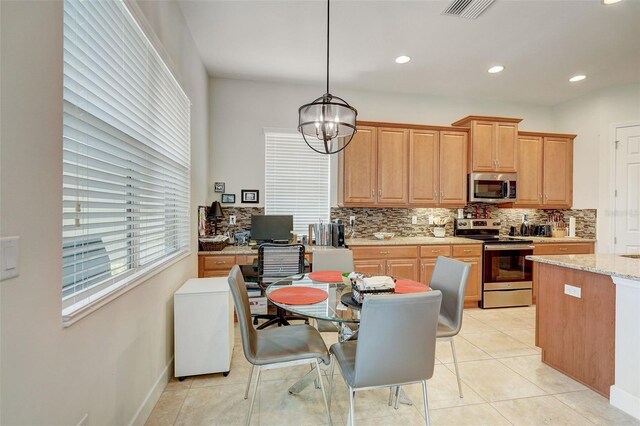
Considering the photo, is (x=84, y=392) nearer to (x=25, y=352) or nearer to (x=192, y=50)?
(x=25, y=352)

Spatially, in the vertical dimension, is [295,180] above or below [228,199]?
above

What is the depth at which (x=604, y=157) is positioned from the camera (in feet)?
14.1

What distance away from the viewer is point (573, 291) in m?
2.34

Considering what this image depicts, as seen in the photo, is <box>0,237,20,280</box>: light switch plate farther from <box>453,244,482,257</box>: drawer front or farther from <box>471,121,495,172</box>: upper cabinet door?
<box>471,121,495,172</box>: upper cabinet door

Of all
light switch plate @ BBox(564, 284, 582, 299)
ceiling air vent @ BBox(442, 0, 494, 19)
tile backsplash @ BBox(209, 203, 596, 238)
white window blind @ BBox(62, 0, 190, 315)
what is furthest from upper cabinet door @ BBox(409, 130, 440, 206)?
white window blind @ BBox(62, 0, 190, 315)

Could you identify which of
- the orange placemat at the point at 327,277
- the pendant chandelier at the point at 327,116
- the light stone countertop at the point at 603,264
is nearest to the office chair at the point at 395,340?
the orange placemat at the point at 327,277

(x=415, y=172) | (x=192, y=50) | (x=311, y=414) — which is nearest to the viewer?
(x=311, y=414)

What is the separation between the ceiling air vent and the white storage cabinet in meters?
2.95

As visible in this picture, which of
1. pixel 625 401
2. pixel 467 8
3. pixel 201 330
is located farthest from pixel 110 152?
pixel 625 401

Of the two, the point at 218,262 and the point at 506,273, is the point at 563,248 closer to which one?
the point at 506,273

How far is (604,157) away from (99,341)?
599cm

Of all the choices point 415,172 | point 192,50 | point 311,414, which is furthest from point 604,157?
point 192,50

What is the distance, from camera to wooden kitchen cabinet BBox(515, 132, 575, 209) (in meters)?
4.47

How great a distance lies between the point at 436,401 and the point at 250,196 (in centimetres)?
305
